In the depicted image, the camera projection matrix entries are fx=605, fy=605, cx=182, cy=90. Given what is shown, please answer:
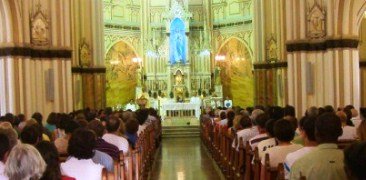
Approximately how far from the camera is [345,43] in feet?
66.6

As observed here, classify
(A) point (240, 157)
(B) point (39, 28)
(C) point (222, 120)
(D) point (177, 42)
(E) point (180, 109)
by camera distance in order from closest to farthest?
(A) point (240, 157), (C) point (222, 120), (B) point (39, 28), (E) point (180, 109), (D) point (177, 42)

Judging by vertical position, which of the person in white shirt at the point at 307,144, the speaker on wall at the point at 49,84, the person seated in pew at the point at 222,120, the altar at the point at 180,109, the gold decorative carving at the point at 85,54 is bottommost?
the altar at the point at 180,109

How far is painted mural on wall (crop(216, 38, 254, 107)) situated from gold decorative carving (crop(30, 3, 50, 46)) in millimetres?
18739

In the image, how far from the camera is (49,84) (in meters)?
22.0

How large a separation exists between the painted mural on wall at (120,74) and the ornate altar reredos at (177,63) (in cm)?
130

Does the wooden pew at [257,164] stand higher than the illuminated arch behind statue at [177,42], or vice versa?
the illuminated arch behind statue at [177,42]

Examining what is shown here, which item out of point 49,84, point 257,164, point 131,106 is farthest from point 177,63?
point 257,164

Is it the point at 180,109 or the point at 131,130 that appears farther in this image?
the point at 180,109

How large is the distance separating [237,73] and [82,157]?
32805 millimetres

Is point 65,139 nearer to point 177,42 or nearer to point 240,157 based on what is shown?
point 240,157

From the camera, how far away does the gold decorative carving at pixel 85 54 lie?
28.8m

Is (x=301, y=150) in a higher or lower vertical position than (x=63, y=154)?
higher

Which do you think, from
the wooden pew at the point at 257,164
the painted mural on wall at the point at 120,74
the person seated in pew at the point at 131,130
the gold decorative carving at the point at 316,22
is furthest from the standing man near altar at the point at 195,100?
the wooden pew at the point at 257,164

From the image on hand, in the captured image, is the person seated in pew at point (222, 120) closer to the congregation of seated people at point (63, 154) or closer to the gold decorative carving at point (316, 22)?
the gold decorative carving at point (316, 22)
